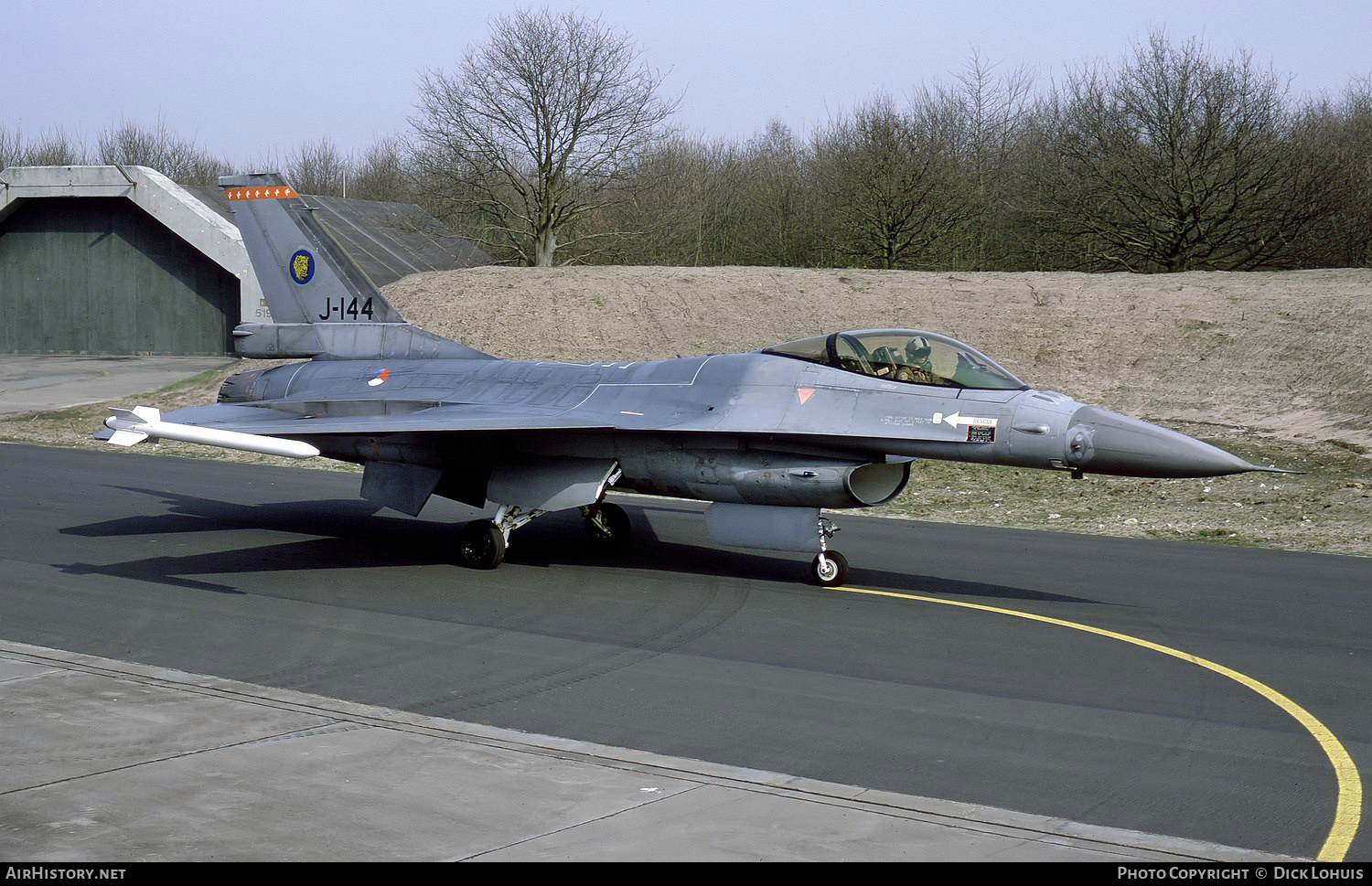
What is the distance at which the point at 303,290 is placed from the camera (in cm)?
1592

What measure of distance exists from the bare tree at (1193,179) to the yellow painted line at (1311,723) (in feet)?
87.8

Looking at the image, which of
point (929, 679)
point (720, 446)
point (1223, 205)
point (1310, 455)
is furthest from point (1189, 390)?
point (929, 679)

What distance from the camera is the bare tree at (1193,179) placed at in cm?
3394

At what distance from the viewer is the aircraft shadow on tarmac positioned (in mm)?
12570

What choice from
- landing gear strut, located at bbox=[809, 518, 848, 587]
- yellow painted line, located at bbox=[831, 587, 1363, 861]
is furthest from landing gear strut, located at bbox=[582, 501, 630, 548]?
yellow painted line, located at bbox=[831, 587, 1363, 861]

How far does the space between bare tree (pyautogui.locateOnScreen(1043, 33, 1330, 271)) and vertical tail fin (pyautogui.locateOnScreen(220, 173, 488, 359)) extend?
25917mm

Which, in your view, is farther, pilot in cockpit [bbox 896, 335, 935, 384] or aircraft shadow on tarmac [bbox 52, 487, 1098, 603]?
aircraft shadow on tarmac [bbox 52, 487, 1098, 603]

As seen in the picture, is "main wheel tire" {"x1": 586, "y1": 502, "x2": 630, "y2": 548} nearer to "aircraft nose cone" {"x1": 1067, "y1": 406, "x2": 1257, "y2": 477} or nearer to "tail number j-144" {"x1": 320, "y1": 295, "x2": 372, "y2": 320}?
"tail number j-144" {"x1": 320, "y1": 295, "x2": 372, "y2": 320}

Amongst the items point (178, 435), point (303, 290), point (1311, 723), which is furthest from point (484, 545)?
point (1311, 723)

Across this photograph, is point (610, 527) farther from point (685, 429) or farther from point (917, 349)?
point (917, 349)

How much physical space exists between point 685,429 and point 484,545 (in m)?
2.68

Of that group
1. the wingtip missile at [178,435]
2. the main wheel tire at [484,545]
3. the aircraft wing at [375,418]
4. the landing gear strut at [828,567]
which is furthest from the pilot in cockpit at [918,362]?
the wingtip missile at [178,435]

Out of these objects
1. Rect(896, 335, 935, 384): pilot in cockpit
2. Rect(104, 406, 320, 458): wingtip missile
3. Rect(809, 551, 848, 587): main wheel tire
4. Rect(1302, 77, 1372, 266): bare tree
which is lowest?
Rect(809, 551, 848, 587): main wheel tire

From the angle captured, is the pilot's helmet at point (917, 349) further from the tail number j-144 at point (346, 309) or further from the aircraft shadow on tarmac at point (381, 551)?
the tail number j-144 at point (346, 309)
